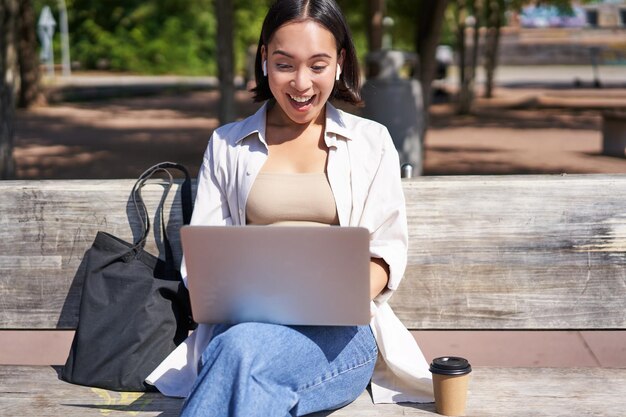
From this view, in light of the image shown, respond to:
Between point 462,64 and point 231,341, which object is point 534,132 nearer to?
point 462,64

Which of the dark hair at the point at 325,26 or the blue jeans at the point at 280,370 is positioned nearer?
the blue jeans at the point at 280,370

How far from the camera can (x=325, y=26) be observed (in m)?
3.03

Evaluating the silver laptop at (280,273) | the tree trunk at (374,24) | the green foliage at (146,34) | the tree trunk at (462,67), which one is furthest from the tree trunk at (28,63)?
the silver laptop at (280,273)

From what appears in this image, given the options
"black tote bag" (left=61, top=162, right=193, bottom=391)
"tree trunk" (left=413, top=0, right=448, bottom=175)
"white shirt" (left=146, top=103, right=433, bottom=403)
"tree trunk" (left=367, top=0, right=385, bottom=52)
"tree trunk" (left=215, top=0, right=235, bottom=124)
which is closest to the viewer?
"white shirt" (left=146, top=103, right=433, bottom=403)

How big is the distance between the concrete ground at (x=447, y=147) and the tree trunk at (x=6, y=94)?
6.44 ft

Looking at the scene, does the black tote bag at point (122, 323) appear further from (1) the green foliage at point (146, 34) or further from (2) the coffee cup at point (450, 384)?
(1) the green foliage at point (146, 34)

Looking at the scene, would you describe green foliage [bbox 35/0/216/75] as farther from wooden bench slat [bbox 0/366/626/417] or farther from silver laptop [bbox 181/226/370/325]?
silver laptop [bbox 181/226/370/325]

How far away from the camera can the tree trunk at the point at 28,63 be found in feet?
78.1

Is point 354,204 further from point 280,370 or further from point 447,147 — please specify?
point 447,147

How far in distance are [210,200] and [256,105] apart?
814 inches

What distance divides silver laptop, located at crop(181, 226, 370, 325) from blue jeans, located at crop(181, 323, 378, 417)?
0.07 meters

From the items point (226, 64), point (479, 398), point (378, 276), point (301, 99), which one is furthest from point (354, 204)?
point (226, 64)

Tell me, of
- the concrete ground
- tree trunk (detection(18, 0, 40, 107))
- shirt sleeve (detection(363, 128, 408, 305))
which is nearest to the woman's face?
shirt sleeve (detection(363, 128, 408, 305))

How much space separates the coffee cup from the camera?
2820 mm
